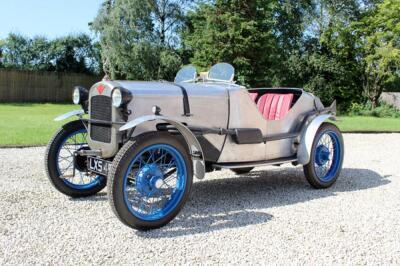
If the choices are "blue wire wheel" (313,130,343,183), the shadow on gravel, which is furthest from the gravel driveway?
"blue wire wheel" (313,130,343,183)

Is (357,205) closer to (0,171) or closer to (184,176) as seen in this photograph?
(184,176)

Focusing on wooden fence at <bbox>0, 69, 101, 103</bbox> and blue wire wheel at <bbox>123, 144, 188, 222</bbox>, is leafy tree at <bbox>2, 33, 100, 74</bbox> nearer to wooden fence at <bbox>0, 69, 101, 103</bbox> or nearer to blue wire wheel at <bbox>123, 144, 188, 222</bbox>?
wooden fence at <bbox>0, 69, 101, 103</bbox>

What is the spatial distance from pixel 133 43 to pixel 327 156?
77.6 feet

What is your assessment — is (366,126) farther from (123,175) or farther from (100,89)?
(123,175)

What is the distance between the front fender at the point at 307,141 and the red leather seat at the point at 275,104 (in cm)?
35

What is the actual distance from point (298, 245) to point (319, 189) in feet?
7.27

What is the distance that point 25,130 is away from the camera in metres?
10.9

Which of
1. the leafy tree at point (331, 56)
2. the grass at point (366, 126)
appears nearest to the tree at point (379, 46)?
the leafy tree at point (331, 56)

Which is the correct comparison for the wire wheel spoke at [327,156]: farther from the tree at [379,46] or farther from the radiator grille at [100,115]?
the tree at [379,46]

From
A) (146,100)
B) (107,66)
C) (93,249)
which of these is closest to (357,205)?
(146,100)

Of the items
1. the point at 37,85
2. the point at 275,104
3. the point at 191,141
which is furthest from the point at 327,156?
the point at 37,85

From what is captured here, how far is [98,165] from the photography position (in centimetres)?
435

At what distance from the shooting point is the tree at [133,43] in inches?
1086

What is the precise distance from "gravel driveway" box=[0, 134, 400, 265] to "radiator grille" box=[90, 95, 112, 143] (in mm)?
737
